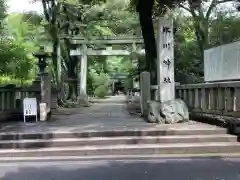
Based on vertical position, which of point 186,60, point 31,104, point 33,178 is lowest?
point 33,178

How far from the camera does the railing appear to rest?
37.5ft

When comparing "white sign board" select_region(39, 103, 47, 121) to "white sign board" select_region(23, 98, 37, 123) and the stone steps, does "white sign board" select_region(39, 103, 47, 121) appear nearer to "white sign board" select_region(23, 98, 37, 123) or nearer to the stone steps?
"white sign board" select_region(23, 98, 37, 123)

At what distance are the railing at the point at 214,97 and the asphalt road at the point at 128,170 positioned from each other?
9.74 feet

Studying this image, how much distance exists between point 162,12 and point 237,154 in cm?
1135

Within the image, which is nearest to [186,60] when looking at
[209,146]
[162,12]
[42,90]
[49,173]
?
[162,12]

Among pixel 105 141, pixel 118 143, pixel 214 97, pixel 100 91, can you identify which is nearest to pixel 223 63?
pixel 214 97

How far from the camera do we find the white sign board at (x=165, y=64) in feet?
44.7

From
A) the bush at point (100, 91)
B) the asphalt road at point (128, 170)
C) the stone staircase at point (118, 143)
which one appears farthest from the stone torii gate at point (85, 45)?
the asphalt road at point (128, 170)

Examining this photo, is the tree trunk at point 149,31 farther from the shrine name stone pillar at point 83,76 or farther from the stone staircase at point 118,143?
the shrine name stone pillar at point 83,76

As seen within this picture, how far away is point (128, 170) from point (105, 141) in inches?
98.1

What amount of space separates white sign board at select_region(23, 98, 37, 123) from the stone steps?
405 cm

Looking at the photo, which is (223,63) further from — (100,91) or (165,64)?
(100,91)

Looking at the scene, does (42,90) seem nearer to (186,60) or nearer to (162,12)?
(162,12)

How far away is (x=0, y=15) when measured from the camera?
16.5m
